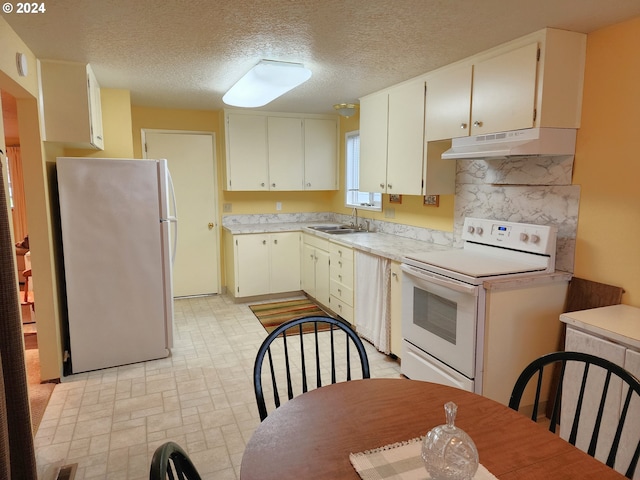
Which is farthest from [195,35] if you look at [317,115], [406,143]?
[317,115]

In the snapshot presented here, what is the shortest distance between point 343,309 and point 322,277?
55cm

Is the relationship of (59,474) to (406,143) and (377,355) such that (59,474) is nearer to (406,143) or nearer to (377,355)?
(377,355)

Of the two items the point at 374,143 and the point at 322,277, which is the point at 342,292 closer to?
the point at 322,277

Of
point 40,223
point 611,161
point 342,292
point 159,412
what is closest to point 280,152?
point 342,292

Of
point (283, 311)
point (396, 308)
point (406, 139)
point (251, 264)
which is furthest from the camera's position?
point (251, 264)

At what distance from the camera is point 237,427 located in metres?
2.53

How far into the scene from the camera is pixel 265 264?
4980 mm

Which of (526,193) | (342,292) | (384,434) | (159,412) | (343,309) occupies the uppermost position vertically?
(526,193)

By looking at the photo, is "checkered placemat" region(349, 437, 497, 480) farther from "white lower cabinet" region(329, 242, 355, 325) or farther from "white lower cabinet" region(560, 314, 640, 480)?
"white lower cabinet" region(329, 242, 355, 325)

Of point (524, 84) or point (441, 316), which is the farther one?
point (441, 316)

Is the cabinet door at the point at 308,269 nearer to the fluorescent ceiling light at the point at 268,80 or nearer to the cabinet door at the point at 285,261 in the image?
the cabinet door at the point at 285,261

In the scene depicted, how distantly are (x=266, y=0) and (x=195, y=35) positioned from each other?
2.14 ft

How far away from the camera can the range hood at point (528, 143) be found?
2338 millimetres

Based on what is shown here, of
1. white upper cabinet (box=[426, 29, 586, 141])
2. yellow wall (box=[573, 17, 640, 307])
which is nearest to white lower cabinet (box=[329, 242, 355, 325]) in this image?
white upper cabinet (box=[426, 29, 586, 141])
